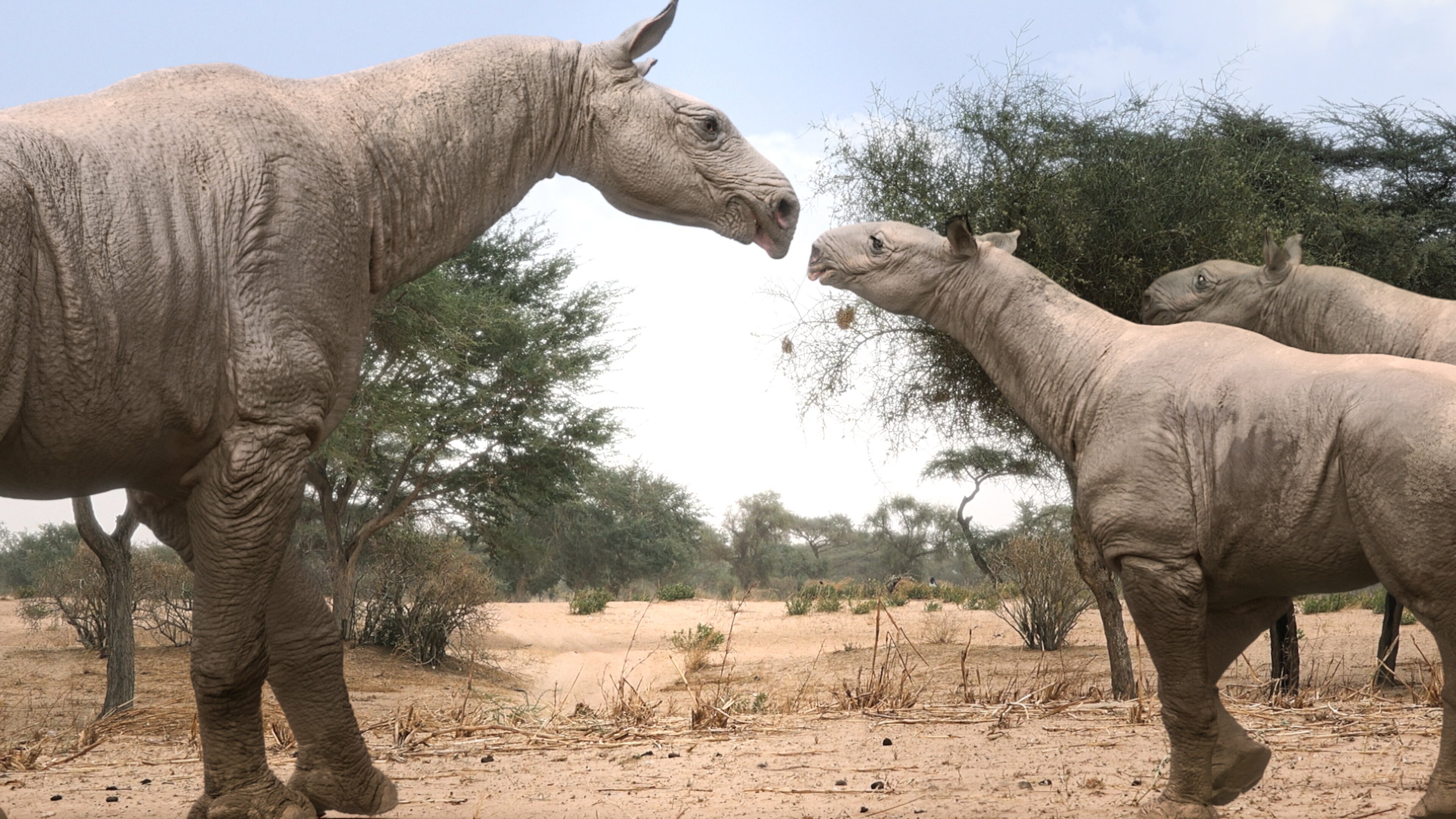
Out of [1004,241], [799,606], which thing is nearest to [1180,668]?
[1004,241]

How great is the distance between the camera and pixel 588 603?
26.1 meters

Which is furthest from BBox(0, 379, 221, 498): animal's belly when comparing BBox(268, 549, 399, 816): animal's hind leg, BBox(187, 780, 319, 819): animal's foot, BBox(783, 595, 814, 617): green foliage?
BBox(783, 595, 814, 617): green foliage

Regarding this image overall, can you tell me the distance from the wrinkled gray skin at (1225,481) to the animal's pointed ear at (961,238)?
0.05 ft

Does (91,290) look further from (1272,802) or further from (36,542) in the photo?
(36,542)


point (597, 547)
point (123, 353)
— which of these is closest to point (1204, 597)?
point (123, 353)

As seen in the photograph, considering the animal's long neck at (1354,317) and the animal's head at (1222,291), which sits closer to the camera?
the animal's long neck at (1354,317)

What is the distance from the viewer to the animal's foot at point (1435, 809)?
11.1 ft

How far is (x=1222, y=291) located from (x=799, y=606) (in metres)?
19.4

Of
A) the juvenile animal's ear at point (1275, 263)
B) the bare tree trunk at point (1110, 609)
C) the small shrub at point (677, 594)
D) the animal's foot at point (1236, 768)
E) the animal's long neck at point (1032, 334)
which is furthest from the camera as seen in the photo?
the small shrub at point (677, 594)

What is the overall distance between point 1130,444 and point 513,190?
2.22 metres

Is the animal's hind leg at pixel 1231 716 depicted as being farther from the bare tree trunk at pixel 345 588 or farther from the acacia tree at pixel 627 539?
the acacia tree at pixel 627 539

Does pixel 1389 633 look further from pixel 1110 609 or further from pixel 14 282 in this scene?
pixel 14 282

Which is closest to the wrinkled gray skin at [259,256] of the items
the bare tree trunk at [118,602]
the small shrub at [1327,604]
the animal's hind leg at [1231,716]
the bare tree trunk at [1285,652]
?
the animal's hind leg at [1231,716]

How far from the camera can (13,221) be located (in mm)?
2760
